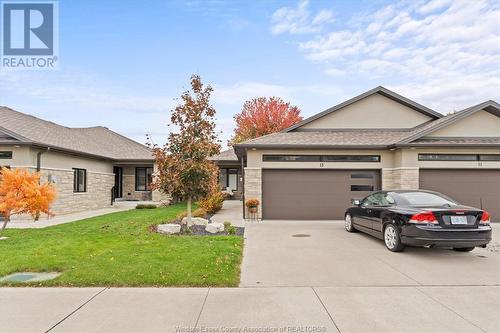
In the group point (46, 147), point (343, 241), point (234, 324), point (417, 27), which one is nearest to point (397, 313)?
point (234, 324)

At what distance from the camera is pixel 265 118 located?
3950 centimetres

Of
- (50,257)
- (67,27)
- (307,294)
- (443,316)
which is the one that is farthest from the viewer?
(67,27)

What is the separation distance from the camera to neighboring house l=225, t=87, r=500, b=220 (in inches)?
514

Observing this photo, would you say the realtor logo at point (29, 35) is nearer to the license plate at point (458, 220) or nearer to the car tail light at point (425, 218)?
the car tail light at point (425, 218)

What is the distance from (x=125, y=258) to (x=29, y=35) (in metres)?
11.8

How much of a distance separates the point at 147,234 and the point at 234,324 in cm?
637

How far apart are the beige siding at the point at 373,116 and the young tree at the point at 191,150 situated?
24.5 feet

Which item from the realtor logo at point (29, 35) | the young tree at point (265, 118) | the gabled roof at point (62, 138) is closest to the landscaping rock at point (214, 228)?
the gabled roof at point (62, 138)

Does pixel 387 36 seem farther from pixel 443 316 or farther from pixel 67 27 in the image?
pixel 67 27

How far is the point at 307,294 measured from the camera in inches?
189

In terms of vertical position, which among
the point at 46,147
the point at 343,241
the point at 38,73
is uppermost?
the point at 38,73

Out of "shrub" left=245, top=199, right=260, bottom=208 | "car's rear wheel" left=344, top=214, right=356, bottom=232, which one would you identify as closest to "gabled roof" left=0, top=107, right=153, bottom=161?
"shrub" left=245, top=199, right=260, bottom=208

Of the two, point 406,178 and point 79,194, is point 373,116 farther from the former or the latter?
point 79,194

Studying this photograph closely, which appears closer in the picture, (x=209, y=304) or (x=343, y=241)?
(x=209, y=304)
